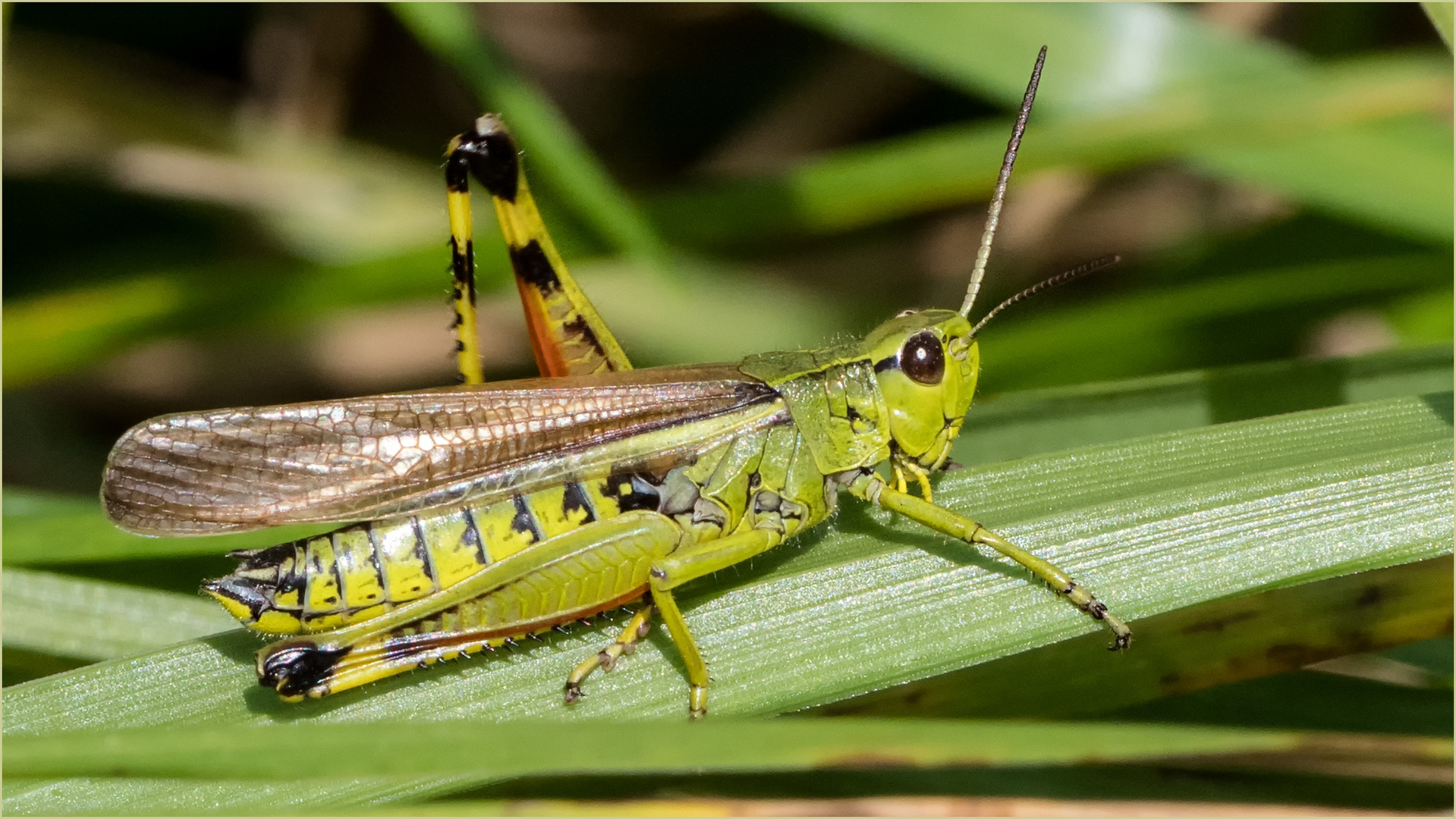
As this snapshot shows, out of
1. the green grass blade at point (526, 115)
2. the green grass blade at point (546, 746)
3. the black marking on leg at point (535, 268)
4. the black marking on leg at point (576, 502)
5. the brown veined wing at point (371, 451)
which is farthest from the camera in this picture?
the green grass blade at point (526, 115)

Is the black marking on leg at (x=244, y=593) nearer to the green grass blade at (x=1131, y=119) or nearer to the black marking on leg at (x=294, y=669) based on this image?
the black marking on leg at (x=294, y=669)

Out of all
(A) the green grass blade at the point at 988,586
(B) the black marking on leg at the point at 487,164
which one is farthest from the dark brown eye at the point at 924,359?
(B) the black marking on leg at the point at 487,164

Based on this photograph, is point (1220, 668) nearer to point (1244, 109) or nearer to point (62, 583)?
point (1244, 109)

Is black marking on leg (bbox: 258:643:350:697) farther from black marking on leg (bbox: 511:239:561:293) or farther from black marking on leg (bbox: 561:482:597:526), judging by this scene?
black marking on leg (bbox: 511:239:561:293)

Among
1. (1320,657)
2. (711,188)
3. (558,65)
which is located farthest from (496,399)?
(558,65)

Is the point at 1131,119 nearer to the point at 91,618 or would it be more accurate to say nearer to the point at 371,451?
the point at 371,451

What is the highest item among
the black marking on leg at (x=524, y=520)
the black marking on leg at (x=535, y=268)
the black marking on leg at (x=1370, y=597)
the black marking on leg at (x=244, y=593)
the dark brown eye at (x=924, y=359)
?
the black marking on leg at (x=535, y=268)

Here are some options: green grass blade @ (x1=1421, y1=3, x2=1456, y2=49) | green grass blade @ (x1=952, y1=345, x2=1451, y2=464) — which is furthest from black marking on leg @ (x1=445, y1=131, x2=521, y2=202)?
green grass blade @ (x1=1421, y1=3, x2=1456, y2=49)

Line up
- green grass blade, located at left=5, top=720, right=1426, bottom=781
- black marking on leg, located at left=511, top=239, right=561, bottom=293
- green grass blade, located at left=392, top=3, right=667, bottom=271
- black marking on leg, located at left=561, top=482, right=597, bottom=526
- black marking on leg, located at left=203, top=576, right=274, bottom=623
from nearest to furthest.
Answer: green grass blade, located at left=5, top=720, right=1426, bottom=781
black marking on leg, located at left=203, top=576, right=274, bottom=623
black marking on leg, located at left=561, top=482, right=597, bottom=526
black marking on leg, located at left=511, top=239, right=561, bottom=293
green grass blade, located at left=392, top=3, right=667, bottom=271
